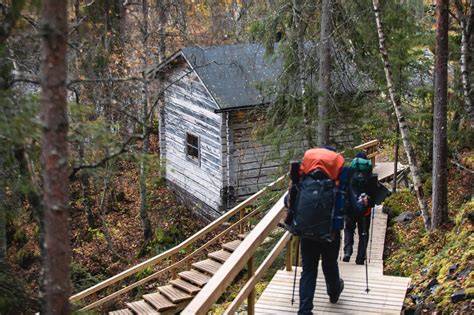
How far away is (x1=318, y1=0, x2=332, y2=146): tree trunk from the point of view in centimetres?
1279

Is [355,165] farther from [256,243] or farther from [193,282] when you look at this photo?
[193,282]

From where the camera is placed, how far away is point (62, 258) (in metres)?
4.22

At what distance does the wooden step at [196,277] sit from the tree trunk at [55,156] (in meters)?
7.53

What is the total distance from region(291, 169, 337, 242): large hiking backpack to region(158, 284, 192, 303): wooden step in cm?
605

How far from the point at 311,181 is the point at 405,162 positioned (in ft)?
47.2

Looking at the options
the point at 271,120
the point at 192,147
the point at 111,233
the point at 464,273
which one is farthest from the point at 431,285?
the point at 192,147

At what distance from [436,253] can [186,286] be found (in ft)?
16.6

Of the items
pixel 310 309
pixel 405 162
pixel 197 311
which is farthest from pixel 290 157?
pixel 197 311

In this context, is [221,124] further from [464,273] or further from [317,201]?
[317,201]

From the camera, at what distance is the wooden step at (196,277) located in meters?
11.7

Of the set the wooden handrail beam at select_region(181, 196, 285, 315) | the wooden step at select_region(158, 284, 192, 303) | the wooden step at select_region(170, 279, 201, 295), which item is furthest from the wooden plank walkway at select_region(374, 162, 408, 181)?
the wooden handrail beam at select_region(181, 196, 285, 315)

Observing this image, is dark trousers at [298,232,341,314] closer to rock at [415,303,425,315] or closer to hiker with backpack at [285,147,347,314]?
hiker with backpack at [285,147,347,314]

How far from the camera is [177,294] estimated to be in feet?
37.9

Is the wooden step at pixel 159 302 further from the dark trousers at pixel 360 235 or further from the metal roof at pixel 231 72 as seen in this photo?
the metal roof at pixel 231 72
